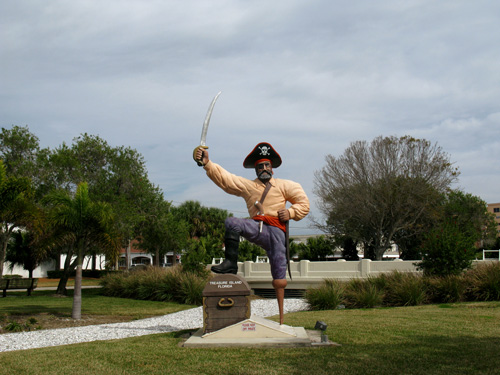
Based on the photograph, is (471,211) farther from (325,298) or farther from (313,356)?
(313,356)

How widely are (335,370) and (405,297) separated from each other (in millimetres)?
8696

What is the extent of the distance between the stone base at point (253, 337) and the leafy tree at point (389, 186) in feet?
84.9

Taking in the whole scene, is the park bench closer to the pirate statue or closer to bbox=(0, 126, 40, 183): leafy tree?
bbox=(0, 126, 40, 183): leafy tree

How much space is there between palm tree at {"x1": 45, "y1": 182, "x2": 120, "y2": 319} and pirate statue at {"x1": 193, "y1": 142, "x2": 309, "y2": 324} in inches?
225

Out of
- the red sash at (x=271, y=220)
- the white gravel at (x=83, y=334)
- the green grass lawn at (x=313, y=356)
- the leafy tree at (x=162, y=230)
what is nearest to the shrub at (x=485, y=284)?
the green grass lawn at (x=313, y=356)

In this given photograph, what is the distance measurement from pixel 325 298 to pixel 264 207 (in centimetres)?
617

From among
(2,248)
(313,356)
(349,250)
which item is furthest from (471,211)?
(313,356)

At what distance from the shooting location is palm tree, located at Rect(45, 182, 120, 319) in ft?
40.7

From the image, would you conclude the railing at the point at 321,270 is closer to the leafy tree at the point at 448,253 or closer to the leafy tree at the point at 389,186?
the leafy tree at the point at 448,253

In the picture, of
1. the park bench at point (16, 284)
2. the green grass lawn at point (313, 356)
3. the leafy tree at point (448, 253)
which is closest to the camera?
the green grass lawn at point (313, 356)

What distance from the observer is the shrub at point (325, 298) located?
13078 millimetres

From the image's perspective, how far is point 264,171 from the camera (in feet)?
26.1

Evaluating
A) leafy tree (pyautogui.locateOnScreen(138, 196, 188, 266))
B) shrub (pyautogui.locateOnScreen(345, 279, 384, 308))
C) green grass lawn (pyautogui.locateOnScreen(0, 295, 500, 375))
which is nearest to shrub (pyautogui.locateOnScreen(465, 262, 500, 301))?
shrub (pyautogui.locateOnScreen(345, 279, 384, 308))

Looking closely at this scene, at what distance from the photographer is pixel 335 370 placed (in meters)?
5.32
